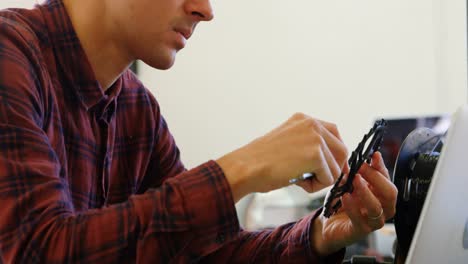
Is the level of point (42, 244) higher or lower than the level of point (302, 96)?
higher

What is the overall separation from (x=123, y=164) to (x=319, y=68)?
2.52 metres

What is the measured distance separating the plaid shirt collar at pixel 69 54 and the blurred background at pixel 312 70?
239cm

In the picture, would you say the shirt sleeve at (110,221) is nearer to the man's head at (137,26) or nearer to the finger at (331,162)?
the finger at (331,162)

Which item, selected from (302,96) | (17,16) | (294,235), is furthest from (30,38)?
(302,96)

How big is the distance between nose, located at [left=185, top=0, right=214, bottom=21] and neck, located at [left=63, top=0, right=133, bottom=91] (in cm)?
15

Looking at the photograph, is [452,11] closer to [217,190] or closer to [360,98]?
[360,98]

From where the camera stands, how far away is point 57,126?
923 millimetres

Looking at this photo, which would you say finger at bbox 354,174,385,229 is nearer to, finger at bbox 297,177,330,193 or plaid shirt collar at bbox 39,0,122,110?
finger at bbox 297,177,330,193

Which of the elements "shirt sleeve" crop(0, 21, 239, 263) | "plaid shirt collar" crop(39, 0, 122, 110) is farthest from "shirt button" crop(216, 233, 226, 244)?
"plaid shirt collar" crop(39, 0, 122, 110)

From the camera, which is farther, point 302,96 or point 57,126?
point 302,96

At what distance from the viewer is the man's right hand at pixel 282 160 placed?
72 cm

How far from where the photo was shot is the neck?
3.43 feet

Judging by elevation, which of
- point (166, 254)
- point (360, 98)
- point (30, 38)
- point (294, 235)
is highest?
point (30, 38)

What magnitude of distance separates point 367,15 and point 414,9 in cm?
27
